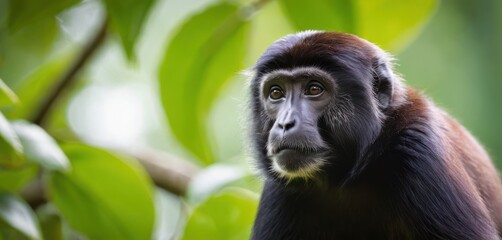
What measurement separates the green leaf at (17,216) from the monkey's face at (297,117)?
1.49 meters

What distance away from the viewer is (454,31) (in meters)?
14.7

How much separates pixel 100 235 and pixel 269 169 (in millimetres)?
1249

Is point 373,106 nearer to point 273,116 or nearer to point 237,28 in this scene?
point 273,116

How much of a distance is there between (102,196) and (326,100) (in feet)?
5.47

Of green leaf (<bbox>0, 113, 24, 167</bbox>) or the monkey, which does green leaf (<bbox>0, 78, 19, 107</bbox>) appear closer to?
green leaf (<bbox>0, 113, 24, 167</bbox>)

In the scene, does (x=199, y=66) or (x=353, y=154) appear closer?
(x=353, y=154)

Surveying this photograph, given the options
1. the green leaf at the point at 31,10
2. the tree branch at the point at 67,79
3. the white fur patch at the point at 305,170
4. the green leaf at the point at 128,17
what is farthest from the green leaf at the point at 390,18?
the green leaf at the point at 31,10

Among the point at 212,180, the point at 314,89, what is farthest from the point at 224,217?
the point at 314,89

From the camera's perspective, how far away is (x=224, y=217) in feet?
20.4

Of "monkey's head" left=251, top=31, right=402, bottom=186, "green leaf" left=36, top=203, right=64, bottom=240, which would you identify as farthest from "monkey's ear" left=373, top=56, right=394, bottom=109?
"green leaf" left=36, top=203, right=64, bottom=240

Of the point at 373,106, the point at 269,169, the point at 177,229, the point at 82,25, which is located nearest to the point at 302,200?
the point at 269,169

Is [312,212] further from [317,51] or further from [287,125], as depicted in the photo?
[317,51]

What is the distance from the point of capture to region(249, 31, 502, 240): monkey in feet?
16.2

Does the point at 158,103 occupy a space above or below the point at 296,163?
below
